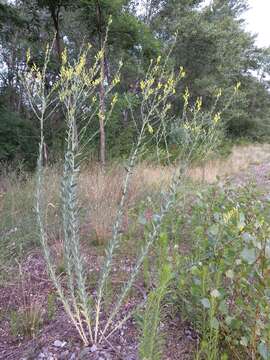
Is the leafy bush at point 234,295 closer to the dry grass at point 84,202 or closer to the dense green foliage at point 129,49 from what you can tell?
the dry grass at point 84,202

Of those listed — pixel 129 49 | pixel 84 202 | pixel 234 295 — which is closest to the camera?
pixel 234 295

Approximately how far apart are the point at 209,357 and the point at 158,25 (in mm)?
12988

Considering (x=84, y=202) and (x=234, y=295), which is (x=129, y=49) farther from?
(x=234, y=295)

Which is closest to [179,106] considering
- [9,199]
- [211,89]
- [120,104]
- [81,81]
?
[211,89]

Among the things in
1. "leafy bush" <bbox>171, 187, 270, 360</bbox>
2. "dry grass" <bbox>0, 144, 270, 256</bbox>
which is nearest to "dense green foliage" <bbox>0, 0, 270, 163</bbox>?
"dry grass" <bbox>0, 144, 270, 256</bbox>

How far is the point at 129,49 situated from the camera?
6.65 metres

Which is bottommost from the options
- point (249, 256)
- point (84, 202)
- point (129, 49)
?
point (84, 202)

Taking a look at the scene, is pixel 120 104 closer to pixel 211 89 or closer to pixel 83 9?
pixel 83 9

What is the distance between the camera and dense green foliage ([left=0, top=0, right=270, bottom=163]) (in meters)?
6.13

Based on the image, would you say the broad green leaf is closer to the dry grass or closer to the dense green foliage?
the dry grass

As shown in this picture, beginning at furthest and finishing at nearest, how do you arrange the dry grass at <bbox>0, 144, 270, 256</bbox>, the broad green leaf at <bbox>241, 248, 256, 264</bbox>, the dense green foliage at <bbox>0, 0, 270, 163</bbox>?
the dense green foliage at <bbox>0, 0, 270, 163</bbox> → the dry grass at <bbox>0, 144, 270, 256</bbox> → the broad green leaf at <bbox>241, 248, 256, 264</bbox>

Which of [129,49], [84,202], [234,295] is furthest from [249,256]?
[129,49]

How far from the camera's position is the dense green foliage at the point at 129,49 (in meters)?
6.13

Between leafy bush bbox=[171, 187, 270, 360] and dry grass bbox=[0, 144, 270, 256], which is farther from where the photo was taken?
dry grass bbox=[0, 144, 270, 256]
